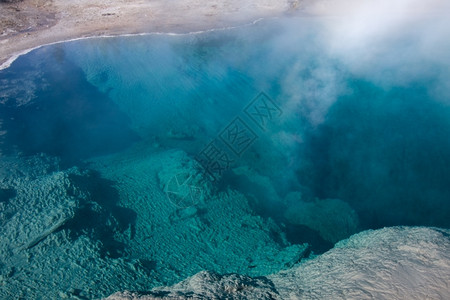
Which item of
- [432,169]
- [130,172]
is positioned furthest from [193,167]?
[432,169]

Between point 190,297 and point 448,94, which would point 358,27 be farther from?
point 190,297

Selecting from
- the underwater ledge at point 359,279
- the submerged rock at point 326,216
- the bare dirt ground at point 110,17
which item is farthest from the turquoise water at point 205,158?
the bare dirt ground at point 110,17

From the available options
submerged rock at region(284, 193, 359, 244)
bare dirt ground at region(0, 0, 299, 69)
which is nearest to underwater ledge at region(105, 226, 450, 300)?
submerged rock at region(284, 193, 359, 244)

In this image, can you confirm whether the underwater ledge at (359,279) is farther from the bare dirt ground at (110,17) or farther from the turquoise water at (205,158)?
the bare dirt ground at (110,17)

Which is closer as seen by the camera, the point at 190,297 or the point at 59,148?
the point at 190,297

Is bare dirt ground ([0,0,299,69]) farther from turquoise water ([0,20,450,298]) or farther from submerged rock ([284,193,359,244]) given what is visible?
submerged rock ([284,193,359,244])
